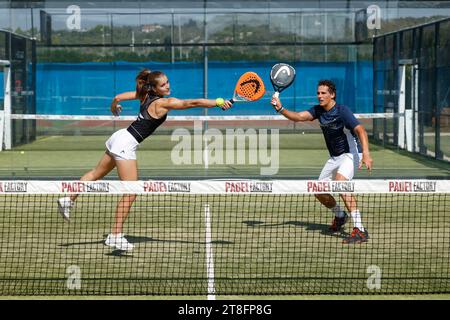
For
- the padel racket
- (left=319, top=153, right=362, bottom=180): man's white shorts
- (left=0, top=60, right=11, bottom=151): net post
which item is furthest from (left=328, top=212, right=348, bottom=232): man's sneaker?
(left=0, top=60, right=11, bottom=151): net post

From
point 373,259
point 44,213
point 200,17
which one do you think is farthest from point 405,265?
point 200,17

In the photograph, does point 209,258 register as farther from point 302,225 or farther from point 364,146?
point 302,225

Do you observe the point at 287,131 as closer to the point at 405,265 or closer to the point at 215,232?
the point at 215,232

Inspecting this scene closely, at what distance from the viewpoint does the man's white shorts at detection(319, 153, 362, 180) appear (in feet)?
37.2

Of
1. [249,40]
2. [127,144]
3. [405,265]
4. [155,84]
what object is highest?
[249,40]

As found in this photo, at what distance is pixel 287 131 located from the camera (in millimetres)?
20359

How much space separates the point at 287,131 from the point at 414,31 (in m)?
4.36

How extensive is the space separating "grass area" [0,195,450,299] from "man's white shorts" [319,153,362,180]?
738 mm

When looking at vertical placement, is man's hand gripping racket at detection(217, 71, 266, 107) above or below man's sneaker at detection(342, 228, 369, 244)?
above

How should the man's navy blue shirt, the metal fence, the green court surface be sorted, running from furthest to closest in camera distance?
the metal fence
the green court surface
the man's navy blue shirt

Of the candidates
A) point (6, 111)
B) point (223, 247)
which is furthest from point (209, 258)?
point (6, 111)

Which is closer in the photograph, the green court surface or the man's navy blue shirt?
the man's navy blue shirt

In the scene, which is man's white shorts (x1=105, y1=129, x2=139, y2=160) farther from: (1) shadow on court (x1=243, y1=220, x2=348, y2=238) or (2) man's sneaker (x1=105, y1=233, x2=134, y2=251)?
(1) shadow on court (x1=243, y1=220, x2=348, y2=238)

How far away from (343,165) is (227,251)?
204 cm
